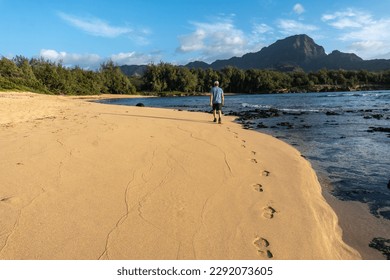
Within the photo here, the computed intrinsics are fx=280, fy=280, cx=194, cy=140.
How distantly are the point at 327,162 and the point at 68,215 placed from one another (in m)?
7.03

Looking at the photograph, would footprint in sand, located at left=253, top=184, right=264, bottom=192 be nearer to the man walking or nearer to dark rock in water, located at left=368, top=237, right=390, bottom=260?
dark rock in water, located at left=368, top=237, right=390, bottom=260

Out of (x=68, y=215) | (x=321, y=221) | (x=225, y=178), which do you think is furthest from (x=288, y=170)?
(x=68, y=215)

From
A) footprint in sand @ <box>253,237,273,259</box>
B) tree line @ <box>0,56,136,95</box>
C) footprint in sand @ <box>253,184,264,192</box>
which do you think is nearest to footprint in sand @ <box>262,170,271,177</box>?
footprint in sand @ <box>253,184,264,192</box>

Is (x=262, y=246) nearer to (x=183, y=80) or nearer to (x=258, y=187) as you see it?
(x=258, y=187)

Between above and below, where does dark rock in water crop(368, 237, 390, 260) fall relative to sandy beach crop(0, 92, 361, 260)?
below

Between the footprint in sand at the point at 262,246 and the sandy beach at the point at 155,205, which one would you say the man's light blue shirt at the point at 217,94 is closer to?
the sandy beach at the point at 155,205

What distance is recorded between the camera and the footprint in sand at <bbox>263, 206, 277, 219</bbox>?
4.24 m

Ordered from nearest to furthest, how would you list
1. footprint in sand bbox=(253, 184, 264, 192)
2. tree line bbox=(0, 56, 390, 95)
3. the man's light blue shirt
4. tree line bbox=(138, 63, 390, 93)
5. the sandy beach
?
the sandy beach, footprint in sand bbox=(253, 184, 264, 192), the man's light blue shirt, tree line bbox=(0, 56, 390, 95), tree line bbox=(138, 63, 390, 93)

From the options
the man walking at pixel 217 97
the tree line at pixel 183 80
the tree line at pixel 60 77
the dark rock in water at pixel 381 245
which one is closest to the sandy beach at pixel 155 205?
the dark rock in water at pixel 381 245

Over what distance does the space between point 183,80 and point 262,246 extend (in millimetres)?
113625

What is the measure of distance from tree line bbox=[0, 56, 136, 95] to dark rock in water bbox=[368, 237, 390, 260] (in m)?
59.0

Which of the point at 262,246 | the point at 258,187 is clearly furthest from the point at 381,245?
the point at 258,187
